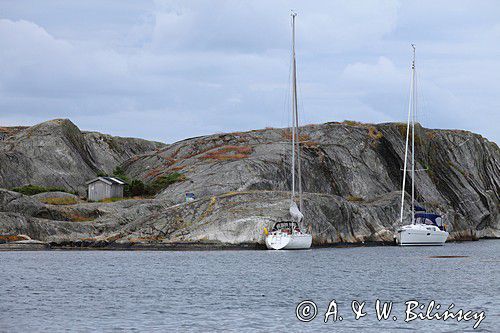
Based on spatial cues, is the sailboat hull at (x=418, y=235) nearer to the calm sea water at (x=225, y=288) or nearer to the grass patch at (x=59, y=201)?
the calm sea water at (x=225, y=288)

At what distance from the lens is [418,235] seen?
112 m

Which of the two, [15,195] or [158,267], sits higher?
[15,195]

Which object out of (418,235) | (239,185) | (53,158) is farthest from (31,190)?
(418,235)

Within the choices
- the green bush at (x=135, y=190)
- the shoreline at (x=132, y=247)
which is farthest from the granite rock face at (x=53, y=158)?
the shoreline at (x=132, y=247)

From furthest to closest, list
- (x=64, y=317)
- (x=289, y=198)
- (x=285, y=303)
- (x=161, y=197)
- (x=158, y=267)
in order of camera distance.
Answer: (x=161, y=197) → (x=289, y=198) → (x=158, y=267) → (x=285, y=303) → (x=64, y=317)

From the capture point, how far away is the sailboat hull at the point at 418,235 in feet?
363

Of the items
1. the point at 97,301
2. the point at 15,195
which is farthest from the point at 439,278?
the point at 15,195

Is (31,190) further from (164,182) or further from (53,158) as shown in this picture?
(53,158)

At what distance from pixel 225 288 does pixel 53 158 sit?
9552cm

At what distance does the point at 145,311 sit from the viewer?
45.3m

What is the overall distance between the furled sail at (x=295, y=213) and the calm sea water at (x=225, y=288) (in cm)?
399

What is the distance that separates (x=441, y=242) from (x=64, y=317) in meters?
81.6

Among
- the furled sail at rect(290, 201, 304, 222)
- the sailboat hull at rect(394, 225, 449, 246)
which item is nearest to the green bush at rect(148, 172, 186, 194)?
the sailboat hull at rect(394, 225, 449, 246)

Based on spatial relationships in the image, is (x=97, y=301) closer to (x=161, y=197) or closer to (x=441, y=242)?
(x=161, y=197)
